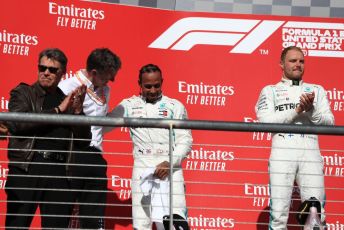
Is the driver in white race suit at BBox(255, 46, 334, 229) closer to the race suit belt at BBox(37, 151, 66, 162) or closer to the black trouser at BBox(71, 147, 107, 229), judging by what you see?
the black trouser at BBox(71, 147, 107, 229)

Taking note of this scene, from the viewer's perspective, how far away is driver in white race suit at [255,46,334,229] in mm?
6566

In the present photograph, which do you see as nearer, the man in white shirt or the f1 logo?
the man in white shirt

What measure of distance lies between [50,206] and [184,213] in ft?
3.49

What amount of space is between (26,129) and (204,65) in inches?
104

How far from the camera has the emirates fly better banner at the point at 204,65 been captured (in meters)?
7.64

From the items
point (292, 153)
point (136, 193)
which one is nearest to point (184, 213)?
point (136, 193)

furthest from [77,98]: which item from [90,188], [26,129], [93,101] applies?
[90,188]

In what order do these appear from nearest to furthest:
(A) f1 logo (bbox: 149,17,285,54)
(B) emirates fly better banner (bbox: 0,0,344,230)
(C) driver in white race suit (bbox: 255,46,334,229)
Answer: (C) driver in white race suit (bbox: 255,46,334,229) → (B) emirates fly better banner (bbox: 0,0,344,230) → (A) f1 logo (bbox: 149,17,285,54)

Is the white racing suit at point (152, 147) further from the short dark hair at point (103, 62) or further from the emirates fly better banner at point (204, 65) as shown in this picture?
A: the emirates fly better banner at point (204, 65)

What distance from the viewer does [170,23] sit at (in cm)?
794

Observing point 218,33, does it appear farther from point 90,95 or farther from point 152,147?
point 90,95

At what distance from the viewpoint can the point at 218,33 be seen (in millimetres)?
7953

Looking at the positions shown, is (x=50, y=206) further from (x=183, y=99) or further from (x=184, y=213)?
(x=183, y=99)

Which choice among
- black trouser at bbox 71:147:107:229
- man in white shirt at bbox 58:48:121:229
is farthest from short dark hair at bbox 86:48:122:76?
black trouser at bbox 71:147:107:229
